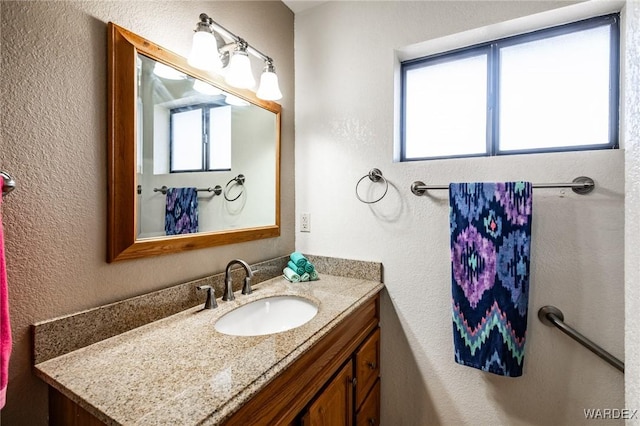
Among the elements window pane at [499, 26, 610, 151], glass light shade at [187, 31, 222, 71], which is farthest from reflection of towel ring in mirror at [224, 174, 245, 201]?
window pane at [499, 26, 610, 151]

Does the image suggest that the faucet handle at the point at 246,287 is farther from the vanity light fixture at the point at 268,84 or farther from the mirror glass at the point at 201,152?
the vanity light fixture at the point at 268,84

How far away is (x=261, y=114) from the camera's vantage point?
148 centimetres

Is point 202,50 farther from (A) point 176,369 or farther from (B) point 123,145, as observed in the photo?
(A) point 176,369

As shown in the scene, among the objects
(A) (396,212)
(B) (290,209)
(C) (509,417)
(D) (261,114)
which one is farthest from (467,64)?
(C) (509,417)

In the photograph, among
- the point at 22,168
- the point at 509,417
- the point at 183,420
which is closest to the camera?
the point at 183,420

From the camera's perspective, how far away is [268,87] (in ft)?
4.44

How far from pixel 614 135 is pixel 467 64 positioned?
0.69m

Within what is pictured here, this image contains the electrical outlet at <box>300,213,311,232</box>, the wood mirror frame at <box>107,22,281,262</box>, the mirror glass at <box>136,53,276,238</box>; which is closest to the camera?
the wood mirror frame at <box>107,22,281,262</box>

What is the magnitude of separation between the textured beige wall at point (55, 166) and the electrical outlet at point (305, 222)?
2.86 feet

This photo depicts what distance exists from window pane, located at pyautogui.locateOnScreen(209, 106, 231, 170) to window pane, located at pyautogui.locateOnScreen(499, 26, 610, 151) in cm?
Answer: 131

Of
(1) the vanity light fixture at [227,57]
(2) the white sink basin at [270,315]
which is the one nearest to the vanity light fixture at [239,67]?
(1) the vanity light fixture at [227,57]

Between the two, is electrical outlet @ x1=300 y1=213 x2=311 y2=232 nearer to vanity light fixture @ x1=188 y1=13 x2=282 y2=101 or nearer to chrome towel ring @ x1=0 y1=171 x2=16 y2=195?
vanity light fixture @ x1=188 y1=13 x2=282 y2=101

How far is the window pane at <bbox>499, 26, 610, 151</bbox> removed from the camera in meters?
1.18

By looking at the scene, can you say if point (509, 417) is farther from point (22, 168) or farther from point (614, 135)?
point (22, 168)
